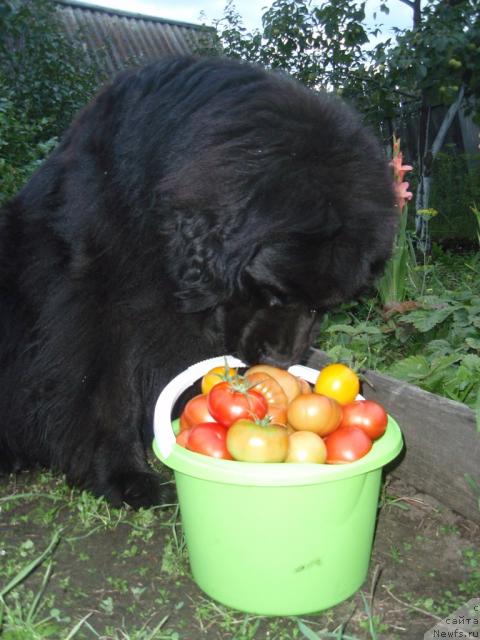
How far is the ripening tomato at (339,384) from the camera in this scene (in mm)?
1811

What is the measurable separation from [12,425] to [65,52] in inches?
200

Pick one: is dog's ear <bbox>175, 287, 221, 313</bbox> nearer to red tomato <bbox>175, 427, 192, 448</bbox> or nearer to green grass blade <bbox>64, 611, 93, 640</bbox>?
red tomato <bbox>175, 427, 192, 448</bbox>

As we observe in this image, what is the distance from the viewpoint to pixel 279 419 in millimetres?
1768

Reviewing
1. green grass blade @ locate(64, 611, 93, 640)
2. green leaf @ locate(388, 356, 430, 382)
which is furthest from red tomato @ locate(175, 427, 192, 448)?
green leaf @ locate(388, 356, 430, 382)

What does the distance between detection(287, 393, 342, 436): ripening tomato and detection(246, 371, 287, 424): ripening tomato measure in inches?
A: 3.0

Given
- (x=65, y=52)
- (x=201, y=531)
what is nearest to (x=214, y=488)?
(x=201, y=531)

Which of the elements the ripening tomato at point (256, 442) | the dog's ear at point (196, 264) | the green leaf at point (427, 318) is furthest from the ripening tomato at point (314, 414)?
the green leaf at point (427, 318)

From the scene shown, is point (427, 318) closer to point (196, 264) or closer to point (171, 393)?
point (196, 264)

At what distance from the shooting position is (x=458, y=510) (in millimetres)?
2066

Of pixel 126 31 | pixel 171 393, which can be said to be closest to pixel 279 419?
pixel 171 393

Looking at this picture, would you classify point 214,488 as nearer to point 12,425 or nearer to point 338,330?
point 12,425

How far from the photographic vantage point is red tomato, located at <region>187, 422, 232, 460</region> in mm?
1597

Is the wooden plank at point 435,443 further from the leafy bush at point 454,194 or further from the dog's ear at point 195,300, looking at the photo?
the leafy bush at point 454,194

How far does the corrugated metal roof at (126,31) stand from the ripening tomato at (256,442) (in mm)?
8964
